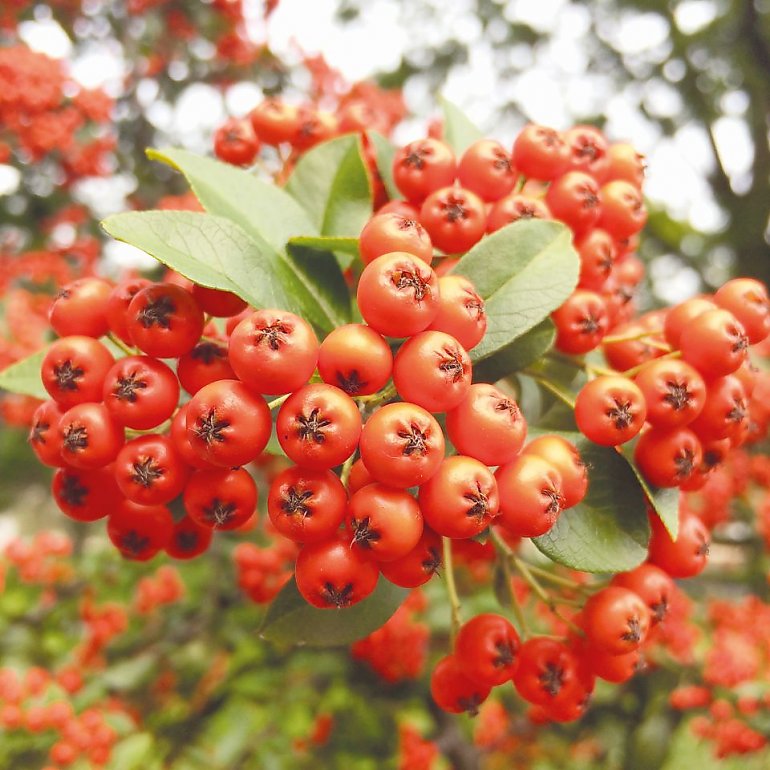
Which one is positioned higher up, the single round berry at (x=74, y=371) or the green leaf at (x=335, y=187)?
the green leaf at (x=335, y=187)

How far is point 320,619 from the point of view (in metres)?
1.61

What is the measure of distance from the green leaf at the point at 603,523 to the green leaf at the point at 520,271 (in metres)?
0.33

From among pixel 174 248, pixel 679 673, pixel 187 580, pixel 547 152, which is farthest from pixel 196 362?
pixel 187 580

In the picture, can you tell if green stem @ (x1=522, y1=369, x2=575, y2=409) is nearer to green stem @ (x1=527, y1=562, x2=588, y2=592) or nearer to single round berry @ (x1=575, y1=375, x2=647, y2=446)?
single round berry @ (x1=575, y1=375, x2=647, y2=446)

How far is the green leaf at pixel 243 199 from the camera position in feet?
4.91

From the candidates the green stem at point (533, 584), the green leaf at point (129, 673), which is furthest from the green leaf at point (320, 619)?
the green leaf at point (129, 673)

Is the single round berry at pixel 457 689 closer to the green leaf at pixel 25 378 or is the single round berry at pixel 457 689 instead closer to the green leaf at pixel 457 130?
the green leaf at pixel 25 378

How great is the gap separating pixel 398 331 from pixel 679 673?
120 inches

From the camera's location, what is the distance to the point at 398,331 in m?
1.22

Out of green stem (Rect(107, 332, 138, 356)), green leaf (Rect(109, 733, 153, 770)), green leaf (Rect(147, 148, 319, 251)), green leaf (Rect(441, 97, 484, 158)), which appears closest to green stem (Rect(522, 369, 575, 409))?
green leaf (Rect(147, 148, 319, 251))

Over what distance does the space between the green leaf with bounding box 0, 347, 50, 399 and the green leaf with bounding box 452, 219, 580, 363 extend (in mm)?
1175

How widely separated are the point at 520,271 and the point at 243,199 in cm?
69

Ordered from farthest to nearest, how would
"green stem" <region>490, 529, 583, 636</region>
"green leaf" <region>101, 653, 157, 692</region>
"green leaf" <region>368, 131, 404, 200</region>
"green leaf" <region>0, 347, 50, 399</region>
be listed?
1. "green leaf" <region>101, 653, 157, 692</region>
2. "green leaf" <region>368, 131, 404, 200</region>
3. "green leaf" <region>0, 347, 50, 399</region>
4. "green stem" <region>490, 529, 583, 636</region>

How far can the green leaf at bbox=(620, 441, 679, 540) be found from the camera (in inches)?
55.1
